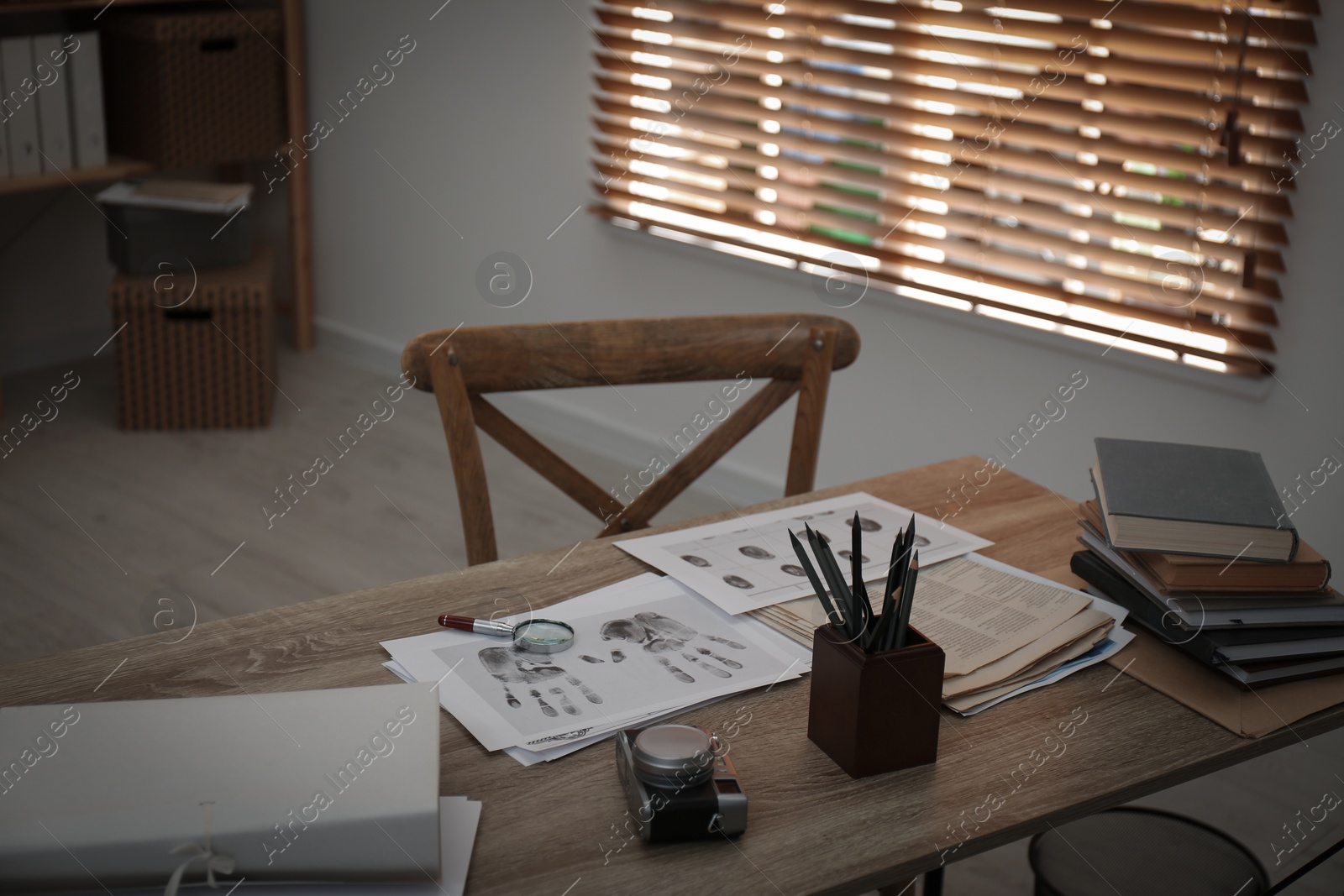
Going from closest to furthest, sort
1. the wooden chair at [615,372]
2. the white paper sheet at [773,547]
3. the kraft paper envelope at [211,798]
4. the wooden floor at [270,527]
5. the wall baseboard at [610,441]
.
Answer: the kraft paper envelope at [211,798] < the white paper sheet at [773,547] < the wooden chair at [615,372] < the wooden floor at [270,527] < the wall baseboard at [610,441]

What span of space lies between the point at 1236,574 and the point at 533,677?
0.62 meters

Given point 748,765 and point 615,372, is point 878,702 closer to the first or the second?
point 748,765

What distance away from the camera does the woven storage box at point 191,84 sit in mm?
A: 3375

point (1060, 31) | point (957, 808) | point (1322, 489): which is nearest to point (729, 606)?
point (957, 808)

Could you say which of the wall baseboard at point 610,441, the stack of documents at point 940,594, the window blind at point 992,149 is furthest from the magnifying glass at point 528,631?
the wall baseboard at point 610,441

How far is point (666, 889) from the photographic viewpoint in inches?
30.8

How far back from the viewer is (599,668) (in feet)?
3.39

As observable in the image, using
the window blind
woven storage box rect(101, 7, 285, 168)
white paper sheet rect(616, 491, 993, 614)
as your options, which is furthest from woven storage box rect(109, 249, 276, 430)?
white paper sheet rect(616, 491, 993, 614)

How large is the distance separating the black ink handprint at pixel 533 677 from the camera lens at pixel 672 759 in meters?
0.12

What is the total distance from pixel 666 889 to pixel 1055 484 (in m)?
1.97

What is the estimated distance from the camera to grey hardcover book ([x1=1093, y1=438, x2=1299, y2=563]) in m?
1.09

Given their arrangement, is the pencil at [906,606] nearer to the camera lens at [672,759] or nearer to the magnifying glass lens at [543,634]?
the camera lens at [672,759]

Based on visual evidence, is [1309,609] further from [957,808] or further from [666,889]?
[666,889]

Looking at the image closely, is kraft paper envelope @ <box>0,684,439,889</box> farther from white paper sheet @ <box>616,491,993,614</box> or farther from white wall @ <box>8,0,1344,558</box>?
white wall @ <box>8,0,1344,558</box>
